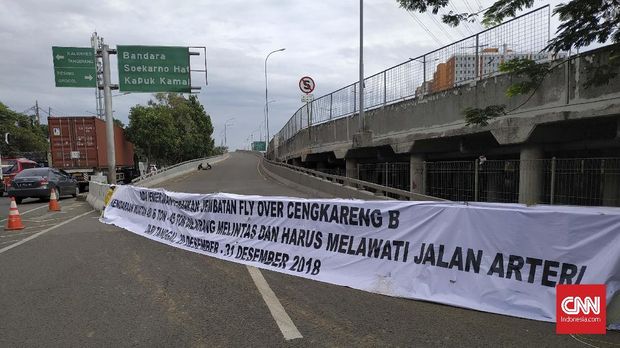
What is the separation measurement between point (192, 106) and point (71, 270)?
66705 mm

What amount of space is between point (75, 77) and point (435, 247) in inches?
804

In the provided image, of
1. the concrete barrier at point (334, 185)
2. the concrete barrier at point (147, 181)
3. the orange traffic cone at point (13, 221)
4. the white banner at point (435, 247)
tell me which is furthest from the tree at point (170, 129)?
the white banner at point (435, 247)

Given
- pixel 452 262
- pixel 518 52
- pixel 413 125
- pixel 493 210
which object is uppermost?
pixel 518 52

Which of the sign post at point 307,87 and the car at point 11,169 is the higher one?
the sign post at point 307,87

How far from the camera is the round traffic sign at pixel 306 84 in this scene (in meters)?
24.4

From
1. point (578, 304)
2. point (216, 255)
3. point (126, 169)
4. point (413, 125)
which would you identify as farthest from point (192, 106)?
point (578, 304)

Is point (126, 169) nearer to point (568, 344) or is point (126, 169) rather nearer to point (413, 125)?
point (413, 125)

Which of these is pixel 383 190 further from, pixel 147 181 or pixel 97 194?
pixel 147 181

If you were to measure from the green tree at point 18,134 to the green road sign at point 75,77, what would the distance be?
44.7m

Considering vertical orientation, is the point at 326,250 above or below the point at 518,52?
below

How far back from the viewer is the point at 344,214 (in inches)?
265

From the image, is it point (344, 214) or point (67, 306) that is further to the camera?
point (344, 214)

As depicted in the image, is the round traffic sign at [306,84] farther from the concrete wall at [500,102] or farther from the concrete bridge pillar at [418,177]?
the concrete bridge pillar at [418,177]

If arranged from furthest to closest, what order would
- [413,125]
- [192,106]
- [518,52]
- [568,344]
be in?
1. [192,106]
2. [413,125]
3. [518,52]
4. [568,344]
